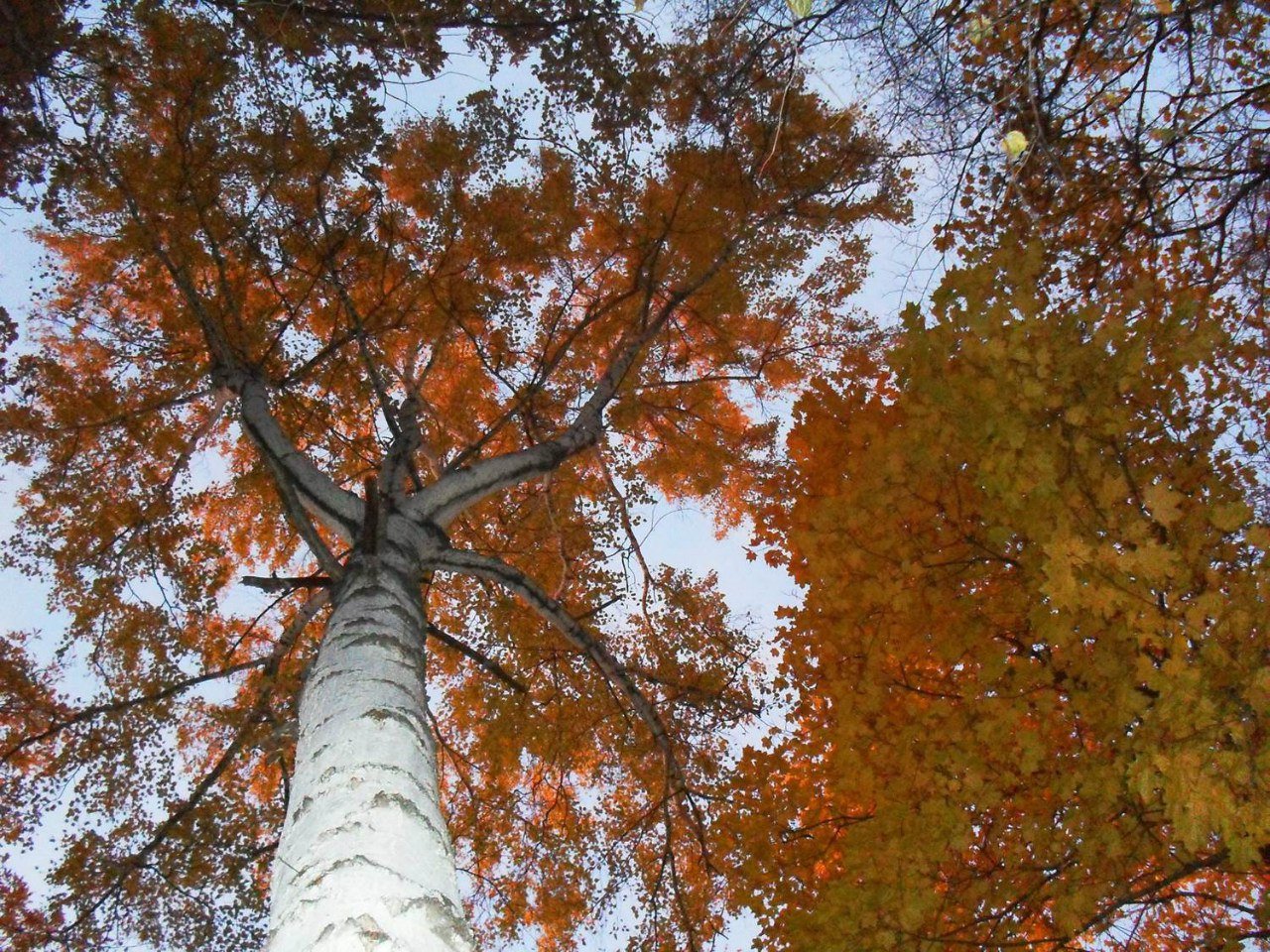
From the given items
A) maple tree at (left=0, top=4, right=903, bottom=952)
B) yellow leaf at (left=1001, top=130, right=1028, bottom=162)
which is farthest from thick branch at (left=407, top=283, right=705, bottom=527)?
yellow leaf at (left=1001, top=130, right=1028, bottom=162)

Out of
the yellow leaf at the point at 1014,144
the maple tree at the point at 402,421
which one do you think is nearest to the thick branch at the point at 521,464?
the maple tree at the point at 402,421

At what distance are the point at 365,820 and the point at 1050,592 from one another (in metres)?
1.96

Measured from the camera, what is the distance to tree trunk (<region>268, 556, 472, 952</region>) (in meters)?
1.53

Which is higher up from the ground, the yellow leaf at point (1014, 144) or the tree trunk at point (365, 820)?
the yellow leaf at point (1014, 144)

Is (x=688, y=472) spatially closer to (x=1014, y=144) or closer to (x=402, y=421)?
(x=402, y=421)

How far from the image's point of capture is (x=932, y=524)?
3535mm

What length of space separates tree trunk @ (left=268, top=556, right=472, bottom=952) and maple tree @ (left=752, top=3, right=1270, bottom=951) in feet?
5.93

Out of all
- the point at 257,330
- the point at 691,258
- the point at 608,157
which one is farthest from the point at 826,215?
the point at 257,330

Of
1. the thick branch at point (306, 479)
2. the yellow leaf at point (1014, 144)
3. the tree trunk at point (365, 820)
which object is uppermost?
the thick branch at point (306, 479)

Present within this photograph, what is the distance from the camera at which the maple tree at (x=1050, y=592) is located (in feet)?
7.47

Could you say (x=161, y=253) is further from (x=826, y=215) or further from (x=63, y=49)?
(x=826, y=215)

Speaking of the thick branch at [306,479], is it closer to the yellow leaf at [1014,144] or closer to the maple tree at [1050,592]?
the maple tree at [1050,592]

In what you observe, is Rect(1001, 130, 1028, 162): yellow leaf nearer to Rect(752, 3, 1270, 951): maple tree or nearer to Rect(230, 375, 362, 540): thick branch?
Rect(752, 3, 1270, 951): maple tree

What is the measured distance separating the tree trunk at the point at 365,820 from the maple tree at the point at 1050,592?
1809mm
